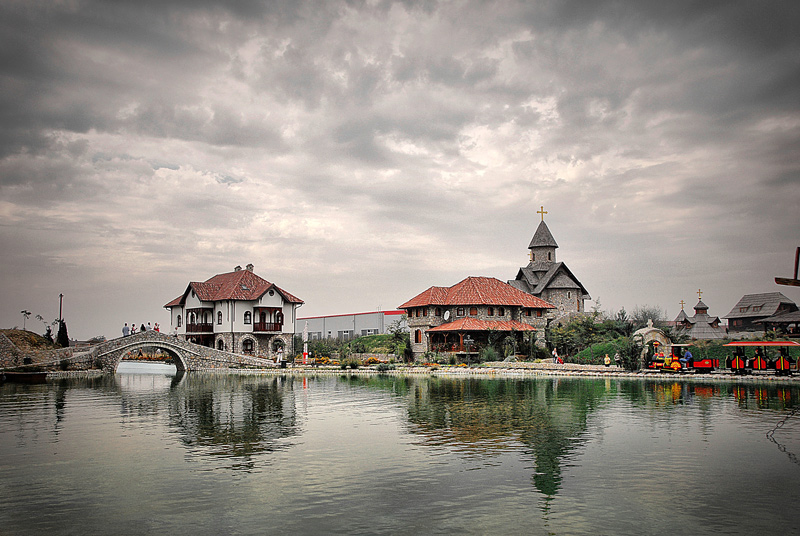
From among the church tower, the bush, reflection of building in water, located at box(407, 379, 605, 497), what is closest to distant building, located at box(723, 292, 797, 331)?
the church tower

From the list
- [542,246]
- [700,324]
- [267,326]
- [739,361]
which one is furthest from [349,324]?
[739,361]

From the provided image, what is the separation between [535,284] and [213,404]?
4099cm

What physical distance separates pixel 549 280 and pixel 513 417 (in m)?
39.9

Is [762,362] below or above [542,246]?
below

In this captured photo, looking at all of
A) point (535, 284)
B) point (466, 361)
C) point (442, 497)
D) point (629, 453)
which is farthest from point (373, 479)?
point (535, 284)

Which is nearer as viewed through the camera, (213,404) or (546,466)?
(546,466)

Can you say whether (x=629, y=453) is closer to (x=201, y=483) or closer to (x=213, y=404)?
(x=201, y=483)

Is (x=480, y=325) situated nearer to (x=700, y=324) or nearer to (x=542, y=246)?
(x=542, y=246)

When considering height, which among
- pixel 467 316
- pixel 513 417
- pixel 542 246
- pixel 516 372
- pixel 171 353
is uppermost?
pixel 542 246

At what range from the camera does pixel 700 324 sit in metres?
54.4

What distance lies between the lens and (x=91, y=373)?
131 ft

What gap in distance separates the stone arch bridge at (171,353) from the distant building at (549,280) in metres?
25.8

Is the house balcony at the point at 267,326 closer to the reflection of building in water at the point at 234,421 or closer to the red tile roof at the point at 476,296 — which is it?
the red tile roof at the point at 476,296

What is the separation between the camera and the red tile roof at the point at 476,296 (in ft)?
159
